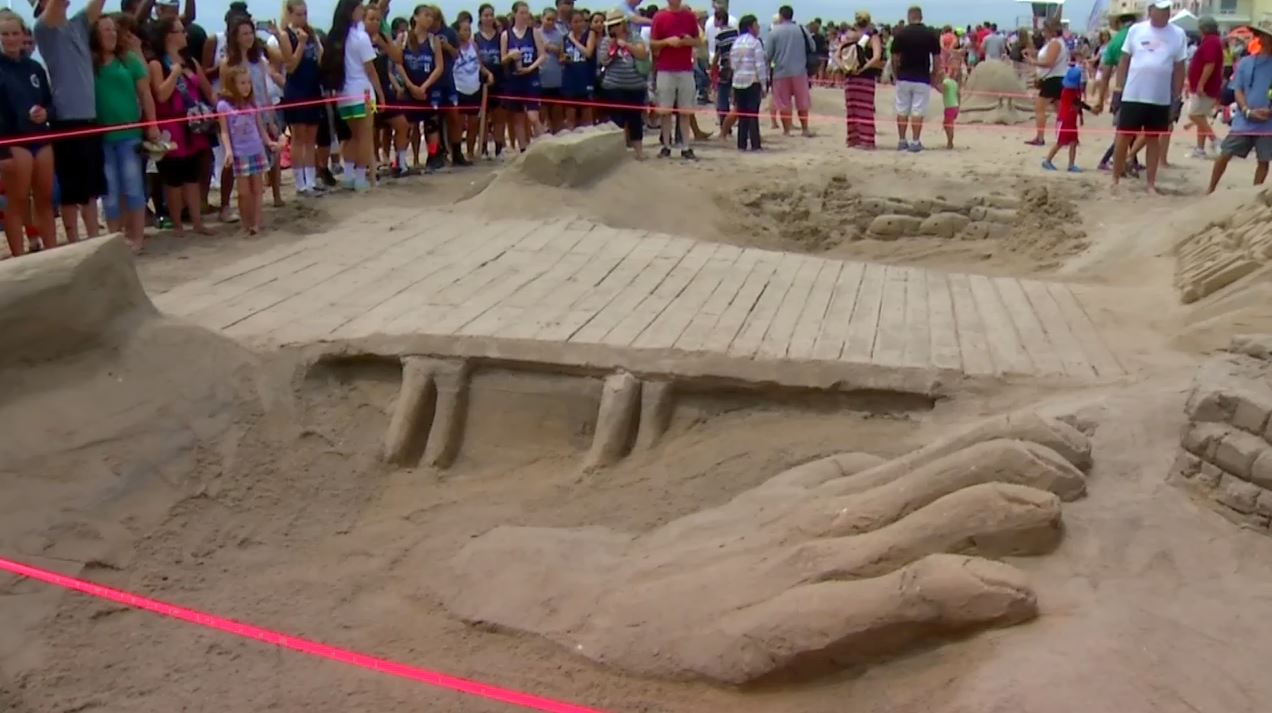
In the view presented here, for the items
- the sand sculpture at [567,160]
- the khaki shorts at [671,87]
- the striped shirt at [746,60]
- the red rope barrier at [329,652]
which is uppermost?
the striped shirt at [746,60]

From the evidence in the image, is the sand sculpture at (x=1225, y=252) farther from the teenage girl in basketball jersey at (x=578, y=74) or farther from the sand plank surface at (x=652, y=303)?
the teenage girl in basketball jersey at (x=578, y=74)

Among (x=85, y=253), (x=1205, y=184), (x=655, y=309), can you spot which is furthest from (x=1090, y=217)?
(x=85, y=253)

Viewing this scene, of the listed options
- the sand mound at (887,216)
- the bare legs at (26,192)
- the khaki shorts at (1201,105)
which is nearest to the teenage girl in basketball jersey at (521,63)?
the sand mound at (887,216)

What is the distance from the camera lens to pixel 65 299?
4441 millimetres

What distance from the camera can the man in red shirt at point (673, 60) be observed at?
11062 millimetres

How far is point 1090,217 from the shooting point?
8.74 metres

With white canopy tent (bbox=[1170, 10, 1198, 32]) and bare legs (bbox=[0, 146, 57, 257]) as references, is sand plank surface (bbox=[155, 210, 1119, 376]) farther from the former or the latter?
white canopy tent (bbox=[1170, 10, 1198, 32])

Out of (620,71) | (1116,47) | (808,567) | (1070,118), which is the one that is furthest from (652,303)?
(1116,47)

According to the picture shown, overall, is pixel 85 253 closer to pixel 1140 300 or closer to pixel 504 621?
pixel 504 621

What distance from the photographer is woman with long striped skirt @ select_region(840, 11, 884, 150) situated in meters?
12.1

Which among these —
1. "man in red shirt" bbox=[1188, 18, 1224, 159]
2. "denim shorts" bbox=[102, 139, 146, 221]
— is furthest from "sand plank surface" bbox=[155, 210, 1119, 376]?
"man in red shirt" bbox=[1188, 18, 1224, 159]

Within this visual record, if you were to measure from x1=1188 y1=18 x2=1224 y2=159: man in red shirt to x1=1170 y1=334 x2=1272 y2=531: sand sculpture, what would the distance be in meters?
7.54

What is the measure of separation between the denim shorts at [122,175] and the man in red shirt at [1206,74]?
9.14 metres

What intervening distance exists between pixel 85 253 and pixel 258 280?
1.27 meters
